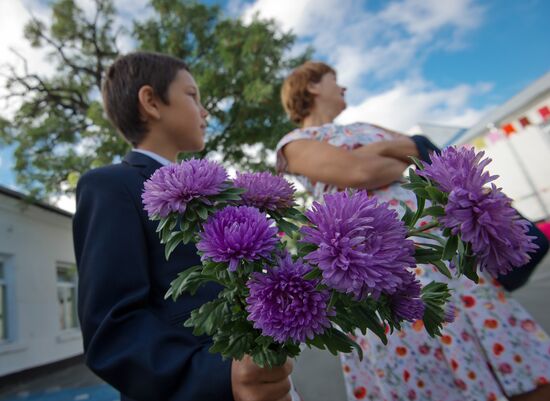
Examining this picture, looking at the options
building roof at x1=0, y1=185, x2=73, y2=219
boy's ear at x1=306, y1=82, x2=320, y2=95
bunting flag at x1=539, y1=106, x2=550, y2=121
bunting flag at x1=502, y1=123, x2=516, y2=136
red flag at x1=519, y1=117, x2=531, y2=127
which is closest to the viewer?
boy's ear at x1=306, y1=82, x2=320, y2=95

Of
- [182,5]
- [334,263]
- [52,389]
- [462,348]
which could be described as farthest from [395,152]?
[182,5]

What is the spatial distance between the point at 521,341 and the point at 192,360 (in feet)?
3.33

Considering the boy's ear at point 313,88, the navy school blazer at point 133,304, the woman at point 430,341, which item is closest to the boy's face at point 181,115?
the navy school blazer at point 133,304

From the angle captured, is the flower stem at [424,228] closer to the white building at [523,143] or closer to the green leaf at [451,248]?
the green leaf at [451,248]

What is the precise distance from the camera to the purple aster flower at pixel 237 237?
432 mm

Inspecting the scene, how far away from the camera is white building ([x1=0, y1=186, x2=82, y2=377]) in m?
9.73

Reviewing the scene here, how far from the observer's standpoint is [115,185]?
2.96 feet

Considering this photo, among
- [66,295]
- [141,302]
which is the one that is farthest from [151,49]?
[141,302]

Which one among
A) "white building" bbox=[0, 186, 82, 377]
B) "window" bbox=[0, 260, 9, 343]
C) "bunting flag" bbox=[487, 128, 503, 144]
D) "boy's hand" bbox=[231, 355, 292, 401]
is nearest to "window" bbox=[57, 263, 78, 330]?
"white building" bbox=[0, 186, 82, 377]

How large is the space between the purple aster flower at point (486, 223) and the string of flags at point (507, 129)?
41.5ft

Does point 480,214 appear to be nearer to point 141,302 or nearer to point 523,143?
point 141,302

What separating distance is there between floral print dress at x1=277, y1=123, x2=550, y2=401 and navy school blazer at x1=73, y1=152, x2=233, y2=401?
0.71 m

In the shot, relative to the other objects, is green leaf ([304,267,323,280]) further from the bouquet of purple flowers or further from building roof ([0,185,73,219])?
building roof ([0,185,73,219])

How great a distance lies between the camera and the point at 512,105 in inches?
486
